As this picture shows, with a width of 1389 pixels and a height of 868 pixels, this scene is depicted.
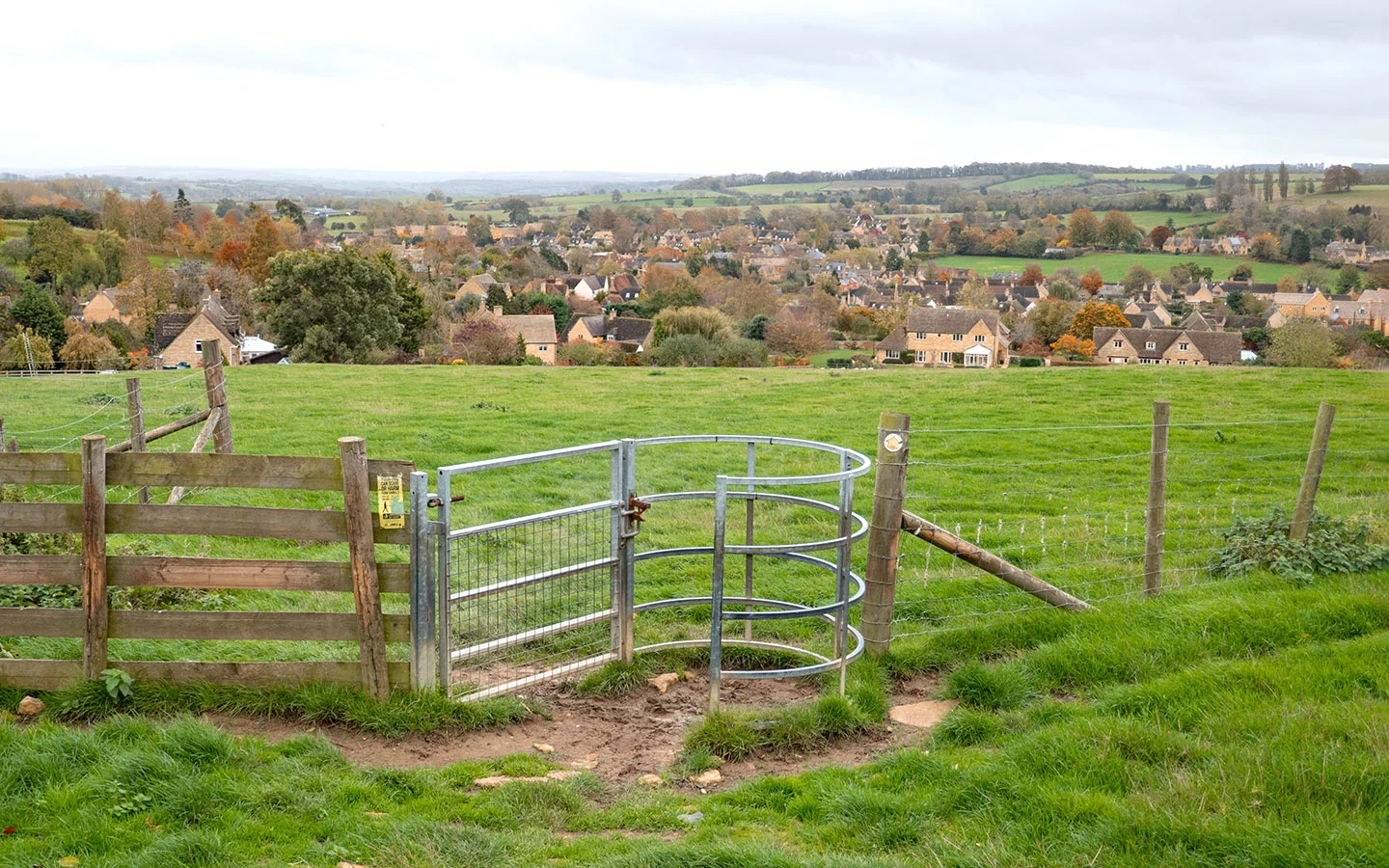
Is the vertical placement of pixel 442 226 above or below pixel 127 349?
above

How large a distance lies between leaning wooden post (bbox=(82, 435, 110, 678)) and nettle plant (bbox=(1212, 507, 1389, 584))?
371 inches

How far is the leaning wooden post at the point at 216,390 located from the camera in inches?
439

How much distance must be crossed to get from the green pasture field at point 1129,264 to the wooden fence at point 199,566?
141859mm

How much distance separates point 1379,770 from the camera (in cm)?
520

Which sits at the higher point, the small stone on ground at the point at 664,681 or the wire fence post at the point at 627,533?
the wire fence post at the point at 627,533

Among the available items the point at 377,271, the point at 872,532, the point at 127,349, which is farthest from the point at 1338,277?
the point at 872,532

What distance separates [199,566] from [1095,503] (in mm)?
10684

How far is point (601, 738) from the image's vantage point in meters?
6.90

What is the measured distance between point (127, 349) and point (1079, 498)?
66960 millimetres

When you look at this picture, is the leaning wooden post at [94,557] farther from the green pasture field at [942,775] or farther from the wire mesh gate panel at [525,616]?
the wire mesh gate panel at [525,616]

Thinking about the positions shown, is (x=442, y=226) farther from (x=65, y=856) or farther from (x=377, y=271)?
(x=65, y=856)

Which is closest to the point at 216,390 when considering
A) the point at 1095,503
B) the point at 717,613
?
the point at 717,613

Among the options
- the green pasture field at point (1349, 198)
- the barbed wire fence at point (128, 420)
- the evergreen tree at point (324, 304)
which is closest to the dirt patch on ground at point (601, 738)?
the barbed wire fence at point (128, 420)

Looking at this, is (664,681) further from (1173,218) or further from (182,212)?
(1173,218)
